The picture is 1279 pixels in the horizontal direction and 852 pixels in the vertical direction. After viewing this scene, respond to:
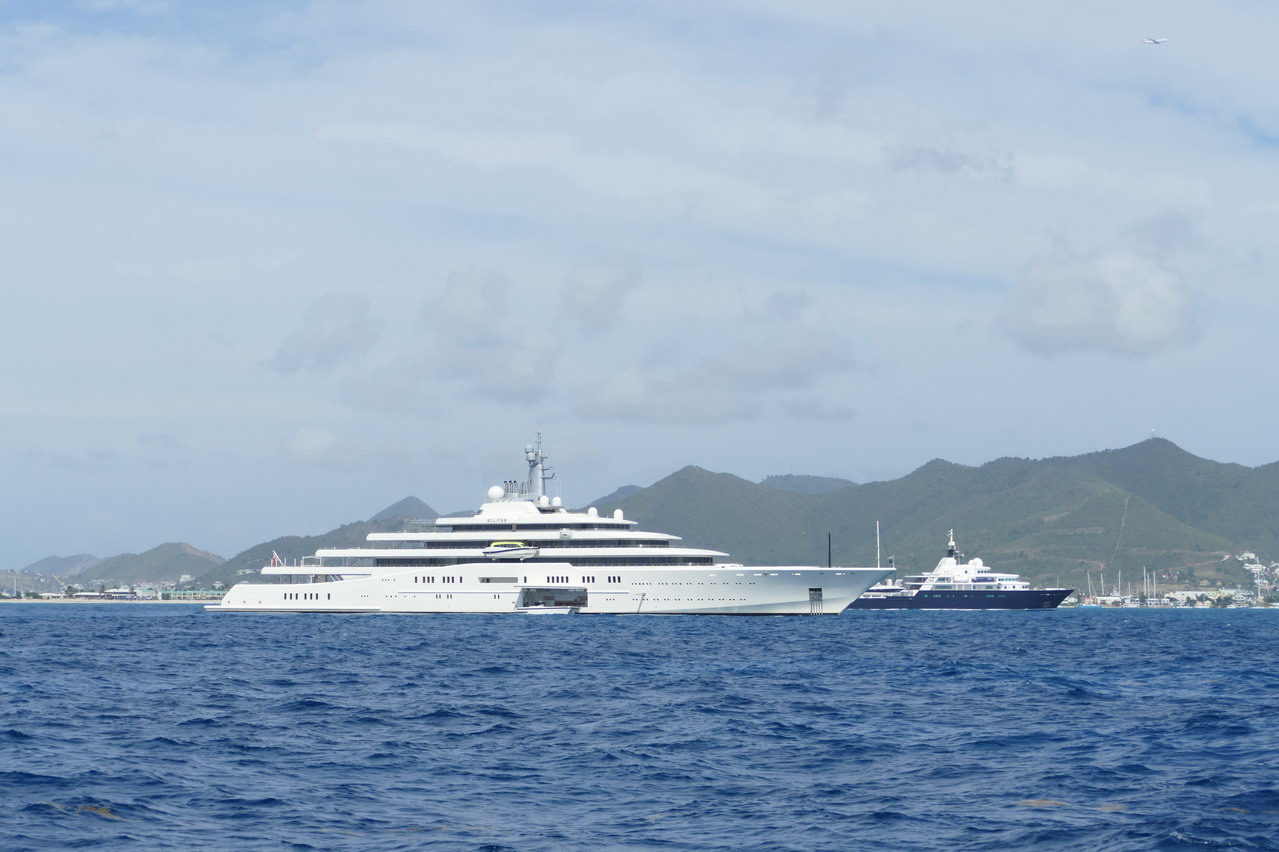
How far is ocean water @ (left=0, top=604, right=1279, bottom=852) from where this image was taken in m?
16.8

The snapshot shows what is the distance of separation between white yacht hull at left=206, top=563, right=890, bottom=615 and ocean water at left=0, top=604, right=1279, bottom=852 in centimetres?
4128

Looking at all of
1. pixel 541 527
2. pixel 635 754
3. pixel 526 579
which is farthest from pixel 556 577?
pixel 635 754

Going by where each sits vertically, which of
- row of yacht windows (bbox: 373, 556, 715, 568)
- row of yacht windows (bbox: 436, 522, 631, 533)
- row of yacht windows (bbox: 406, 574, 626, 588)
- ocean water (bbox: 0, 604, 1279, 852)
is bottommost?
ocean water (bbox: 0, 604, 1279, 852)

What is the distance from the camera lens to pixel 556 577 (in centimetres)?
8919

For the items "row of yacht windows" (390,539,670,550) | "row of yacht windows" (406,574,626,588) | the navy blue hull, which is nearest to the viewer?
"row of yacht windows" (406,574,626,588)

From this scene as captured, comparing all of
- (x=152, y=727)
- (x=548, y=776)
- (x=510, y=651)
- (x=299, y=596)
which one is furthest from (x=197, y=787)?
(x=299, y=596)

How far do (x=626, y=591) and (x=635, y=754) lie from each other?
215ft

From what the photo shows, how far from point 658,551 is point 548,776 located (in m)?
67.8

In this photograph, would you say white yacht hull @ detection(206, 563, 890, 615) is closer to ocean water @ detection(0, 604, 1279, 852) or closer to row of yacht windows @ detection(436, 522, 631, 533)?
row of yacht windows @ detection(436, 522, 631, 533)

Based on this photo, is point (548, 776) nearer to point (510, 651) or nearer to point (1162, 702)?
point (1162, 702)

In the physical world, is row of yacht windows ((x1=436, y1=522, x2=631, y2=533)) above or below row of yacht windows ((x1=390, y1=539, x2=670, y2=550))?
above

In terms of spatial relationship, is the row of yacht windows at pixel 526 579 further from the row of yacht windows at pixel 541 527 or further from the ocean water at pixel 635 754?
the ocean water at pixel 635 754

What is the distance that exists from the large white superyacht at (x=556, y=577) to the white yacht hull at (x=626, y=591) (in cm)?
7

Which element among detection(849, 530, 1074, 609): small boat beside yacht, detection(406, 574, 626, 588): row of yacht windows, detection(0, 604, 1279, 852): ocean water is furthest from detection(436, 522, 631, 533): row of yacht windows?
detection(849, 530, 1074, 609): small boat beside yacht
